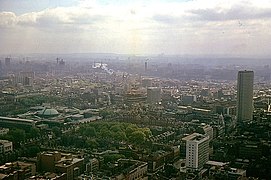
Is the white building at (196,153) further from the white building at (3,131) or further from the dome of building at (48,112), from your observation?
the dome of building at (48,112)

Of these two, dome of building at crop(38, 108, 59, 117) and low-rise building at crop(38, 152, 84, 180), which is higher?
dome of building at crop(38, 108, 59, 117)

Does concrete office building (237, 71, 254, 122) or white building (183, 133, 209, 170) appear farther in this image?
concrete office building (237, 71, 254, 122)

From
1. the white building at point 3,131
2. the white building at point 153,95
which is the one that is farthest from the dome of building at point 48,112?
the white building at point 153,95

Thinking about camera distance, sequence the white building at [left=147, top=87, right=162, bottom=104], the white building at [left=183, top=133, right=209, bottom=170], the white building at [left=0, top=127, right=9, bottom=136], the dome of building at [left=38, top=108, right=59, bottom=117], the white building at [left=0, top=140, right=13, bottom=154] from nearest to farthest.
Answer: the white building at [left=183, top=133, right=209, bottom=170], the white building at [left=0, top=140, right=13, bottom=154], the white building at [left=0, top=127, right=9, bottom=136], the dome of building at [left=38, top=108, right=59, bottom=117], the white building at [left=147, top=87, right=162, bottom=104]

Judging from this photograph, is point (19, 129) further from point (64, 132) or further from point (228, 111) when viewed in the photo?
point (228, 111)

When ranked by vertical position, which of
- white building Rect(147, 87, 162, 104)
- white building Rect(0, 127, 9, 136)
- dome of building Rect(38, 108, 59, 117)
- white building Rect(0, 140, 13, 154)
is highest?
white building Rect(147, 87, 162, 104)

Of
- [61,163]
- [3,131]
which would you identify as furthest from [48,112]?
[61,163]

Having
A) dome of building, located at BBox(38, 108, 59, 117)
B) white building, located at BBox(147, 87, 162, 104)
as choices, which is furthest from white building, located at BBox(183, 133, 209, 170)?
dome of building, located at BBox(38, 108, 59, 117)

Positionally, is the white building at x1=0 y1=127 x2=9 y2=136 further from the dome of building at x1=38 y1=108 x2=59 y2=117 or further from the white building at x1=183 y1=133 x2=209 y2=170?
the white building at x1=183 y1=133 x2=209 y2=170
